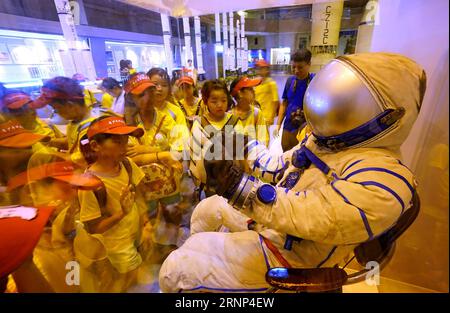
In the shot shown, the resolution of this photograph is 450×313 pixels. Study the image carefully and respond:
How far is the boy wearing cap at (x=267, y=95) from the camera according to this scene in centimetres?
150

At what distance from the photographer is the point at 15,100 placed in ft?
3.84

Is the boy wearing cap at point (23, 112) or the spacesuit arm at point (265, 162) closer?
the spacesuit arm at point (265, 162)

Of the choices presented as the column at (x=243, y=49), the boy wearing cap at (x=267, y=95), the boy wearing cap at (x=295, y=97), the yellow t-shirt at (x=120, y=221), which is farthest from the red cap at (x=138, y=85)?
the boy wearing cap at (x=295, y=97)

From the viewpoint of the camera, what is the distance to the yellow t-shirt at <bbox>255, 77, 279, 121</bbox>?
1.58 m

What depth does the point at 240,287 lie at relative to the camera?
27.1 inches

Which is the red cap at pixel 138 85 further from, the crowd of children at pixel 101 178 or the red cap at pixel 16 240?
the red cap at pixel 16 240

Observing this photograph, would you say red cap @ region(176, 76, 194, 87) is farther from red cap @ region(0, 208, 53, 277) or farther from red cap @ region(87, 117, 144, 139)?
red cap @ region(0, 208, 53, 277)

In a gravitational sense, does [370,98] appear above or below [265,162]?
above

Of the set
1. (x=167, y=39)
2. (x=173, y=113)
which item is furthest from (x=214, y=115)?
(x=167, y=39)

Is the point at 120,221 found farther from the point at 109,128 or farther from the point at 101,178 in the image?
the point at 109,128

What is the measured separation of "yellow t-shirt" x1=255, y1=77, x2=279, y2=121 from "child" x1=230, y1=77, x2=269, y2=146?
2.8 inches

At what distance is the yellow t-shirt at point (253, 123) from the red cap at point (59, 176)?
838mm

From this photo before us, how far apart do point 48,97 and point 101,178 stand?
2.23 feet
